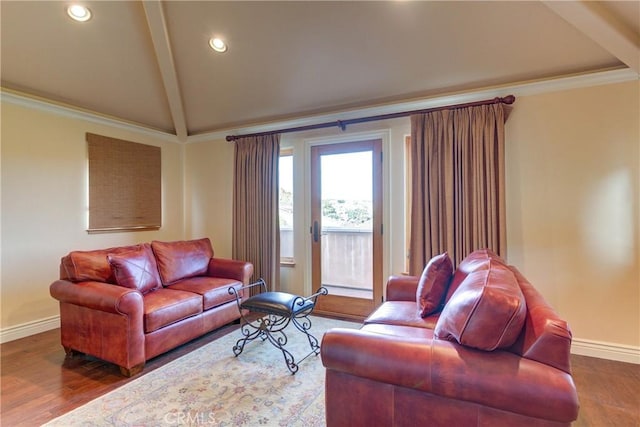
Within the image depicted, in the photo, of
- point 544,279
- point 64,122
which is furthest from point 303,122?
point 544,279

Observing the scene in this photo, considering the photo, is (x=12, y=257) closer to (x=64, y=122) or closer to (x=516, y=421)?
(x=64, y=122)

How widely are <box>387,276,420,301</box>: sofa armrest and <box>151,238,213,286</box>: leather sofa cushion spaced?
85.2 inches

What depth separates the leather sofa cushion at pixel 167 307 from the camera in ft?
8.31

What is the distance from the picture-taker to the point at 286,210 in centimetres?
437

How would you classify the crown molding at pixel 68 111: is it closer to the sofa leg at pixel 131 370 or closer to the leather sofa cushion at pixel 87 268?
the leather sofa cushion at pixel 87 268

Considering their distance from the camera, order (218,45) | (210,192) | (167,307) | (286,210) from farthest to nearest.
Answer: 1. (210,192)
2. (286,210)
3. (218,45)
4. (167,307)

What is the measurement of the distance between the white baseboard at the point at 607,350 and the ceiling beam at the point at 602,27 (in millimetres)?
2264

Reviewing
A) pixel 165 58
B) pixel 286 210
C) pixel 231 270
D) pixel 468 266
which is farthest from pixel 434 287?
pixel 165 58

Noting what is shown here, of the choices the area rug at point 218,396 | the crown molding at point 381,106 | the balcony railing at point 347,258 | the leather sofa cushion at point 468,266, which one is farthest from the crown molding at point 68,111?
the leather sofa cushion at point 468,266

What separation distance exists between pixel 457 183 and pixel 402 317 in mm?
1567

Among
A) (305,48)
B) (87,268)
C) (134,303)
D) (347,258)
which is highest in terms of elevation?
(305,48)

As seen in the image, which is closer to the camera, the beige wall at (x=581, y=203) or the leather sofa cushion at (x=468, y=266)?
the leather sofa cushion at (x=468, y=266)

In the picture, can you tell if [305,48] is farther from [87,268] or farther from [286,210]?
[87,268]

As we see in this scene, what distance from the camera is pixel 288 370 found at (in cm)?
247
